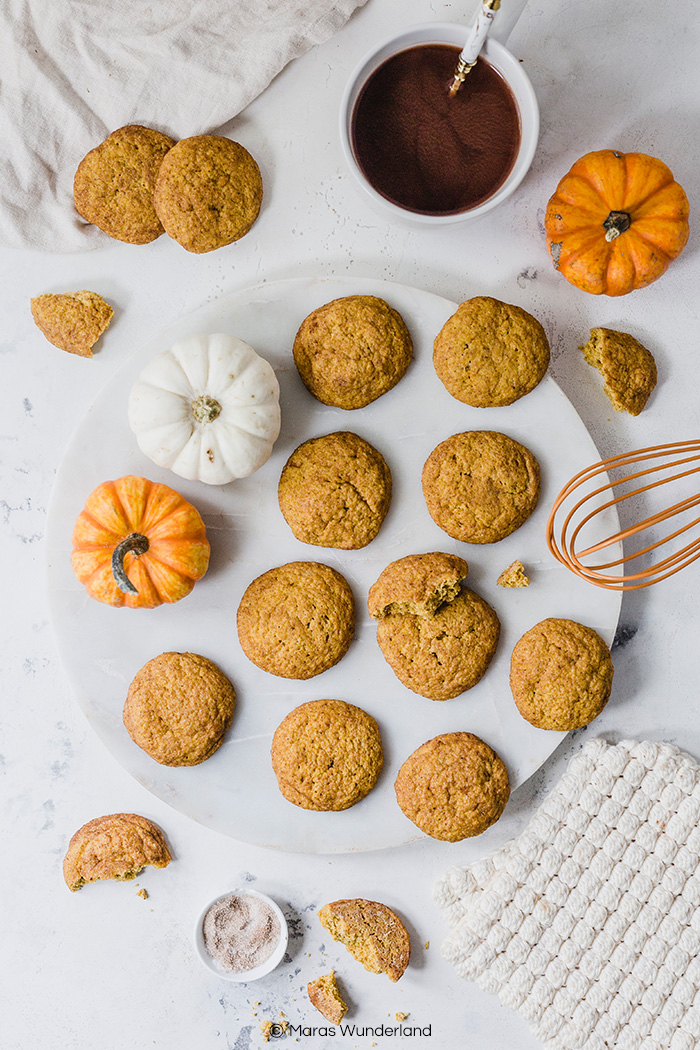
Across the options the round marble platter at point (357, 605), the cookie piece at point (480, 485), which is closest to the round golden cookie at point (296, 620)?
the round marble platter at point (357, 605)

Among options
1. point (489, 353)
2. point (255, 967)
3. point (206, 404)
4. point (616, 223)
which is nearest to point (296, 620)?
point (206, 404)

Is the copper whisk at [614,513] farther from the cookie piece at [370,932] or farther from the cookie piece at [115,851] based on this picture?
the cookie piece at [115,851]

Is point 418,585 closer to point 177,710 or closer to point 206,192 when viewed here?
point 177,710

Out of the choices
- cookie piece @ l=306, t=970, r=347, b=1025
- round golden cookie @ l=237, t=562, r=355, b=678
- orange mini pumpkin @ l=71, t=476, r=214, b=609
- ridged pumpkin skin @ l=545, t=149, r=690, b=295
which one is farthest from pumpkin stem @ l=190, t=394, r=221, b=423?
cookie piece @ l=306, t=970, r=347, b=1025

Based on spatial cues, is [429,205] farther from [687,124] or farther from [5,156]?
[5,156]

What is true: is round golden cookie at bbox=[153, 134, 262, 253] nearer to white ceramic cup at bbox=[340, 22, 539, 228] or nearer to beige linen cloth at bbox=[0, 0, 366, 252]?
beige linen cloth at bbox=[0, 0, 366, 252]
